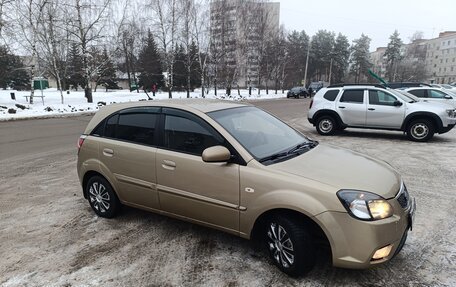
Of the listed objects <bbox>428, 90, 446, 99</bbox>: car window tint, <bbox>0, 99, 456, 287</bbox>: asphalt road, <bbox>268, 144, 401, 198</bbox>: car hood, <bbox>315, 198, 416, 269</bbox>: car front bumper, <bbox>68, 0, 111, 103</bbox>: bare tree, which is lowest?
<bbox>0, 99, 456, 287</bbox>: asphalt road

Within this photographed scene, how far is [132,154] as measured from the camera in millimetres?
4078

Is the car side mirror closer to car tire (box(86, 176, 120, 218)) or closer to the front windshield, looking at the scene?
the front windshield

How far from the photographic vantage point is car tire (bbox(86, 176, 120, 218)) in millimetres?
4477

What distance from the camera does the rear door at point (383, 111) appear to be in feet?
33.7

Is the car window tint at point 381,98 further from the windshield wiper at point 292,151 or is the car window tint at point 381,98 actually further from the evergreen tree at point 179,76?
the evergreen tree at point 179,76

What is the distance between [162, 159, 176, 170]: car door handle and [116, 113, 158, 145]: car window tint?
1.19 feet

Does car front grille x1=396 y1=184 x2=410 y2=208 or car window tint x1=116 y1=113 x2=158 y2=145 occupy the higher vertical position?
car window tint x1=116 y1=113 x2=158 y2=145

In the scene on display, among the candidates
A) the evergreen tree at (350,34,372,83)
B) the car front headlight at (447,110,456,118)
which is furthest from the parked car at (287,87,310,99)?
the evergreen tree at (350,34,372,83)

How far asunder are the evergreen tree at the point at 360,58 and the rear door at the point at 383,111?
8875cm

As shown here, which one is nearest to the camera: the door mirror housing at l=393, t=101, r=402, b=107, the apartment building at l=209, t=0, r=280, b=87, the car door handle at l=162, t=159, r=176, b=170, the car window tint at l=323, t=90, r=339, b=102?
the car door handle at l=162, t=159, r=176, b=170

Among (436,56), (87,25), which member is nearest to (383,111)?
(87,25)

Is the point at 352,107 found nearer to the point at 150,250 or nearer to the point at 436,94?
the point at 436,94

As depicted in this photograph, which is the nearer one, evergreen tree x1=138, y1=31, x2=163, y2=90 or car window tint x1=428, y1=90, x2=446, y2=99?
car window tint x1=428, y1=90, x2=446, y2=99

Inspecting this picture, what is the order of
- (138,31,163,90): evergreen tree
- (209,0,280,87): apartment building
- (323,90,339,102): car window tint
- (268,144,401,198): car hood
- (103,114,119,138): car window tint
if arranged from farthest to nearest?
(138,31,163,90): evergreen tree, (209,0,280,87): apartment building, (323,90,339,102): car window tint, (103,114,119,138): car window tint, (268,144,401,198): car hood
